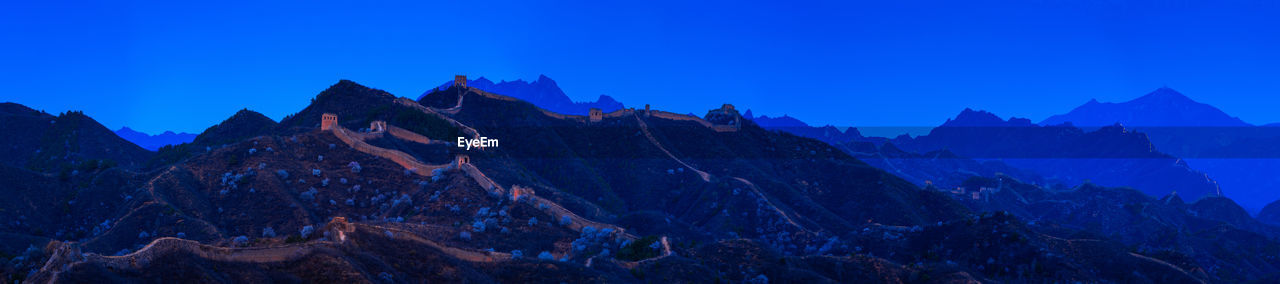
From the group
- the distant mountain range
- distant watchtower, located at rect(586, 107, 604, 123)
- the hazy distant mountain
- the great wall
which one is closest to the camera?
the great wall

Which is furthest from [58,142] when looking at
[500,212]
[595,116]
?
[595,116]

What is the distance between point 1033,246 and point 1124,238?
68.9 metres

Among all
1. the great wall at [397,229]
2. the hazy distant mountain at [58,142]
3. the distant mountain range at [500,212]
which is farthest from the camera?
the hazy distant mountain at [58,142]

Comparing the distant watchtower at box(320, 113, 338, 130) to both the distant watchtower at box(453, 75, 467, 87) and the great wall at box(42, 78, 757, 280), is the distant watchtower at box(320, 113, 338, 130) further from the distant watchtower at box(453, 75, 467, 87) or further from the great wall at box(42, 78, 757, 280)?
the distant watchtower at box(453, 75, 467, 87)

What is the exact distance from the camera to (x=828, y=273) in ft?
206

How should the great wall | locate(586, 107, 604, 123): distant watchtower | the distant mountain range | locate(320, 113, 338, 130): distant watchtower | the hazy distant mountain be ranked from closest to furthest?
the great wall < the distant mountain range < locate(320, 113, 338, 130): distant watchtower < the hazy distant mountain < locate(586, 107, 604, 123): distant watchtower

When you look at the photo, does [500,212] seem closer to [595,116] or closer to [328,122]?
[328,122]

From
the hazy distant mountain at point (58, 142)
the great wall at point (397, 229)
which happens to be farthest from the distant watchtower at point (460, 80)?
the hazy distant mountain at point (58, 142)

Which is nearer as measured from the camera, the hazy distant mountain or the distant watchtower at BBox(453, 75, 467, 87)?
the hazy distant mountain

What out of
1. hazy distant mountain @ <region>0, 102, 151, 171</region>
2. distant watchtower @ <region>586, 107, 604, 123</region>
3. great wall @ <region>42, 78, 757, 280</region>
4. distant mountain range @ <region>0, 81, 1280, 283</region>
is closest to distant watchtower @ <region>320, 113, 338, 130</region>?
great wall @ <region>42, 78, 757, 280</region>

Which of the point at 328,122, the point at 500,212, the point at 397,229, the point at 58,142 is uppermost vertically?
the point at 58,142

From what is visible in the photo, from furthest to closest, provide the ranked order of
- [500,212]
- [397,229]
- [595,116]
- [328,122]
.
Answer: [595,116] → [328,122] → [500,212] → [397,229]

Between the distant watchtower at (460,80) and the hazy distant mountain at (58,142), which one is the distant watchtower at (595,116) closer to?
the distant watchtower at (460,80)

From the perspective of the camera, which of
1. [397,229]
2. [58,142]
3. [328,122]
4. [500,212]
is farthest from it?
[58,142]
